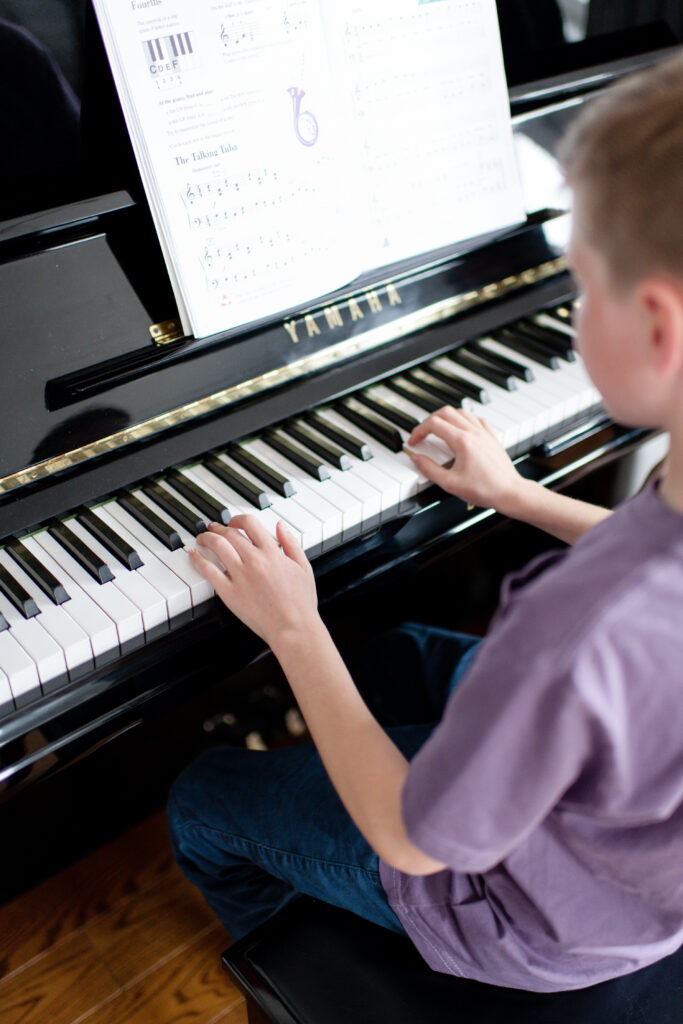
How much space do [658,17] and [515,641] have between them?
5.30ft

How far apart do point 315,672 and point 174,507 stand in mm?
376

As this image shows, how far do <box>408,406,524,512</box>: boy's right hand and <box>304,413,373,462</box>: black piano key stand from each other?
0.23 ft

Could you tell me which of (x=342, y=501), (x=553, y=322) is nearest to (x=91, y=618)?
(x=342, y=501)

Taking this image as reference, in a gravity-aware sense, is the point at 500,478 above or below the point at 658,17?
below

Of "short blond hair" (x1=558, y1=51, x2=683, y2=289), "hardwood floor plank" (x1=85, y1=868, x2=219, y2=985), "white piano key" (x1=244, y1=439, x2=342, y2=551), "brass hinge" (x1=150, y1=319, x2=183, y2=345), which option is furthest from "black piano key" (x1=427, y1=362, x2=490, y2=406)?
"hardwood floor plank" (x1=85, y1=868, x2=219, y2=985)

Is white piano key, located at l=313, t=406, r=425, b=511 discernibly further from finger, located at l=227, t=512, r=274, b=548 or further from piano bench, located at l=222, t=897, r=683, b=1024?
piano bench, located at l=222, t=897, r=683, b=1024

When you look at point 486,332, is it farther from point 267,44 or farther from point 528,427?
point 267,44

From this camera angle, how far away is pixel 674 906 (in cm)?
78

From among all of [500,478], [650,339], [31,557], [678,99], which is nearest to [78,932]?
[31,557]

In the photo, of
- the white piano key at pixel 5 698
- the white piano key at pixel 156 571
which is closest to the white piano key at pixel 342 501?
the white piano key at pixel 156 571

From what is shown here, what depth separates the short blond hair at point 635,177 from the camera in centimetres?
57

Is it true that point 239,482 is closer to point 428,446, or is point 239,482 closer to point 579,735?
point 428,446

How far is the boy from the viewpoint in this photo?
586mm

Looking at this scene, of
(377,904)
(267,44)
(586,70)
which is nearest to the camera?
(377,904)
